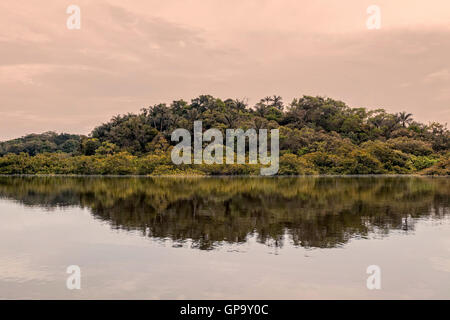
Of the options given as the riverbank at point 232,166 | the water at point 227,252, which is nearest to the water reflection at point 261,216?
the water at point 227,252

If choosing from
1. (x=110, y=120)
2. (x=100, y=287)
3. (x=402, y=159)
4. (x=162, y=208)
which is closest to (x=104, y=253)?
(x=100, y=287)

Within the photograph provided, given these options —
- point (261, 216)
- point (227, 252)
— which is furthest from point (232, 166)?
point (227, 252)

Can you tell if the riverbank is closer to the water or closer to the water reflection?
the water reflection

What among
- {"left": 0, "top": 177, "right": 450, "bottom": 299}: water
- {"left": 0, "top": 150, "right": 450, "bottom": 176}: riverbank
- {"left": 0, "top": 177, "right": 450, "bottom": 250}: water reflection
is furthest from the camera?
{"left": 0, "top": 150, "right": 450, "bottom": 176}: riverbank

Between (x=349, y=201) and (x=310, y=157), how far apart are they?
164 ft

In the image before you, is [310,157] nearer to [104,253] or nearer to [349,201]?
[349,201]

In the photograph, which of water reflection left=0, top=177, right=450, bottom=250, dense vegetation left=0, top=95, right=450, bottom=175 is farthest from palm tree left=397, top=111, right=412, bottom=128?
water reflection left=0, top=177, right=450, bottom=250

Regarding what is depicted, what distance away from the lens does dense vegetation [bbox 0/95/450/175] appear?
7281 centimetres

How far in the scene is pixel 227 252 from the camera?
1195 centimetres

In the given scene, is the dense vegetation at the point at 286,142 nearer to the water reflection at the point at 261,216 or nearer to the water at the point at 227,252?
the water reflection at the point at 261,216

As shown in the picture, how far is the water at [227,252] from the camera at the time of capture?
884 centimetres

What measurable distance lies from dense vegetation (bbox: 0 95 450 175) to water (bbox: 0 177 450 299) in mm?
49883

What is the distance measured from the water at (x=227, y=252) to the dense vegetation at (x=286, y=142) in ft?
164

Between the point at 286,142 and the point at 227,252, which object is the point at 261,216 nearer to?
the point at 227,252
